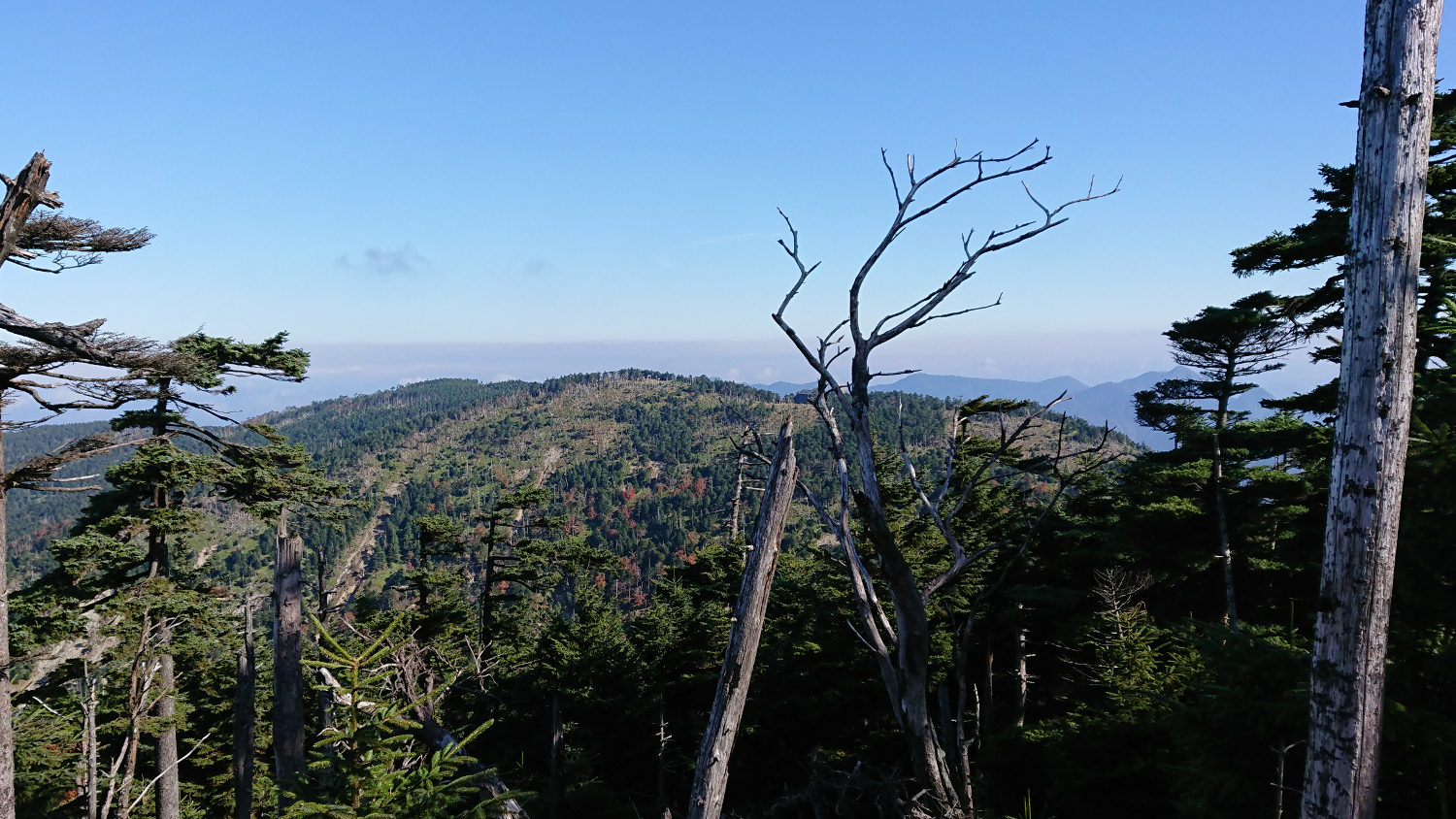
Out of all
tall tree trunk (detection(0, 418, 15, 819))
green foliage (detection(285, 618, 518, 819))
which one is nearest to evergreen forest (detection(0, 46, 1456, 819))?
green foliage (detection(285, 618, 518, 819))

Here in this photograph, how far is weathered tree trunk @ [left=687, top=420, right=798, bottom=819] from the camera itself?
13.6ft

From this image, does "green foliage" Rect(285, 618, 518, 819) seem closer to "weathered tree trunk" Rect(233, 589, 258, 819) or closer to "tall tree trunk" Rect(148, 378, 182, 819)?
"weathered tree trunk" Rect(233, 589, 258, 819)

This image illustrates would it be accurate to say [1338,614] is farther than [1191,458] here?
No

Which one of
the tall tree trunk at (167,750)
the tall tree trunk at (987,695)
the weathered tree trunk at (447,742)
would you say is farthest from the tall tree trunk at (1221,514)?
the tall tree trunk at (167,750)

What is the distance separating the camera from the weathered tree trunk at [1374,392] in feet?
12.2

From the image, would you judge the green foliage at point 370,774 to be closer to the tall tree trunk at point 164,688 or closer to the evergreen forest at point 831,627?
the evergreen forest at point 831,627

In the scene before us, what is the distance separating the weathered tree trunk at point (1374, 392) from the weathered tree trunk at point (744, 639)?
10.8 ft

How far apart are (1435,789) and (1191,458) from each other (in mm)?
11029

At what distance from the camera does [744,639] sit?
432cm


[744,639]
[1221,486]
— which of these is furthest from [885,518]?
[1221,486]

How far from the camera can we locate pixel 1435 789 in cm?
400

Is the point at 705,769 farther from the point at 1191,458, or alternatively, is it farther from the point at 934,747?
the point at 1191,458

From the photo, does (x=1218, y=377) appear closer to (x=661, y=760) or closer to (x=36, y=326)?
(x=661, y=760)

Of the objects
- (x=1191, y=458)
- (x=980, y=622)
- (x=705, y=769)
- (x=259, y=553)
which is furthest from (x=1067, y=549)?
(x=259, y=553)
